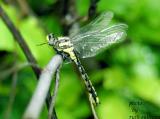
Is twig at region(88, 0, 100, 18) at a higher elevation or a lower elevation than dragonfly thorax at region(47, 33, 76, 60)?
lower

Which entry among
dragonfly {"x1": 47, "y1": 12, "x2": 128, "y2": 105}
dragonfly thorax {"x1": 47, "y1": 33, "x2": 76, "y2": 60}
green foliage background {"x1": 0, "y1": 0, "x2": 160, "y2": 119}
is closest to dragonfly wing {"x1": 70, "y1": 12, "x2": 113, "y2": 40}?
dragonfly {"x1": 47, "y1": 12, "x2": 128, "y2": 105}

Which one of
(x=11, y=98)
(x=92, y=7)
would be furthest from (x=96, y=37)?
(x=11, y=98)

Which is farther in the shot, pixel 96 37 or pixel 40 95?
pixel 96 37

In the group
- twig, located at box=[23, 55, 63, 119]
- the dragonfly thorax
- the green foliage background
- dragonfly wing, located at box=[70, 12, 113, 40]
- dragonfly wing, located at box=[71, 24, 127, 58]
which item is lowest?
the green foliage background

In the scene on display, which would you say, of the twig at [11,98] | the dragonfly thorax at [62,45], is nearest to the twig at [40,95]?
the dragonfly thorax at [62,45]

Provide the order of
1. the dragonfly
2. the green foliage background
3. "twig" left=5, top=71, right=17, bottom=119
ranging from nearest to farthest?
1. the dragonfly
2. "twig" left=5, top=71, right=17, bottom=119
3. the green foliage background

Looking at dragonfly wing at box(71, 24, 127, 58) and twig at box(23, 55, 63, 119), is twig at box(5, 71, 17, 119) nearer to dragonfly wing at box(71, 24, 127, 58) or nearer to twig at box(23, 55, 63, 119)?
dragonfly wing at box(71, 24, 127, 58)

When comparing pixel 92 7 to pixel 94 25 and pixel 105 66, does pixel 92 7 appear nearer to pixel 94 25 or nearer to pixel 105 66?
pixel 94 25

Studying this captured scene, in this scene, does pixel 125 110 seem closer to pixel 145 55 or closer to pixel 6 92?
pixel 145 55
